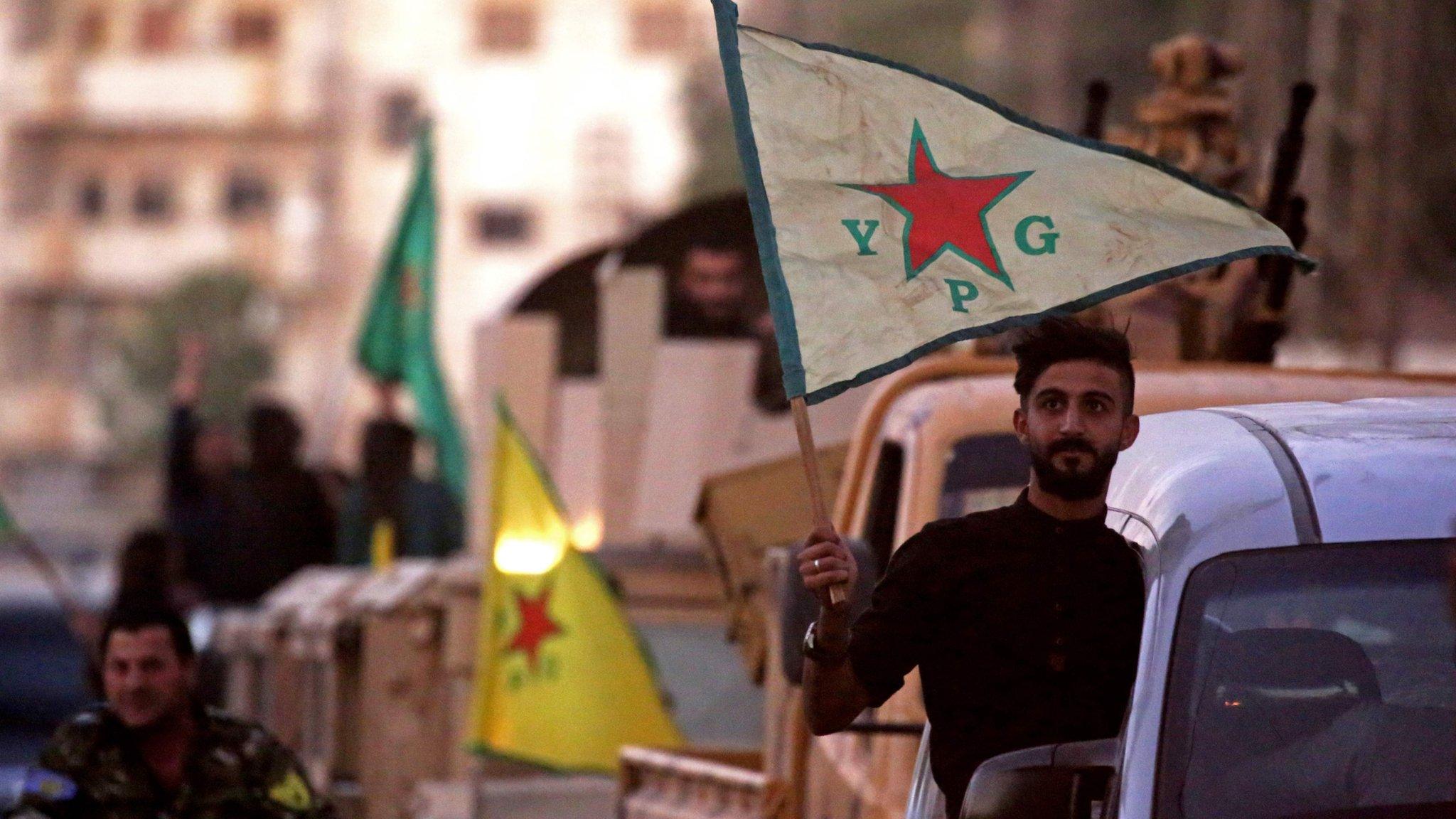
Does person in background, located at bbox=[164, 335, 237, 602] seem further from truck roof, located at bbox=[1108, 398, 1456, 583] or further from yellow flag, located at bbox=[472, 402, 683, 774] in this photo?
truck roof, located at bbox=[1108, 398, 1456, 583]

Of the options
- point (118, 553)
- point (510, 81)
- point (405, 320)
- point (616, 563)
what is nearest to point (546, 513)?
point (616, 563)

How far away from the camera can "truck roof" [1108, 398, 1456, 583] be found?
3350mm

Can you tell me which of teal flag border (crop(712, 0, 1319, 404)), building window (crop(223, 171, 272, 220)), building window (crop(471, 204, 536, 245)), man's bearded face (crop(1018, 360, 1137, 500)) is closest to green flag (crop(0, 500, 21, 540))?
teal flag border (crop(712, 0, 1319, 404))

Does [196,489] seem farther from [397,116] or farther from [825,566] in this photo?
[397,116]

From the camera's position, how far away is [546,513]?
8367mm

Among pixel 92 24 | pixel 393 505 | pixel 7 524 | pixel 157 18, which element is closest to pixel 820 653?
pixel 7 524

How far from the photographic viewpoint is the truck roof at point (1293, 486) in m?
3.35

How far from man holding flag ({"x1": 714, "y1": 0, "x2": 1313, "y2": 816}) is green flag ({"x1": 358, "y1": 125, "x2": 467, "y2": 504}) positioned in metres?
10.6

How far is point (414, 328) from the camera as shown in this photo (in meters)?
14.8

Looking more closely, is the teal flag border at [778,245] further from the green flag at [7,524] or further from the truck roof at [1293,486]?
the green flag at [7,524]

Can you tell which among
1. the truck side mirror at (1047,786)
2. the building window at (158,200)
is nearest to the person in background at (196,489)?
the truck side mirror at (1047,786)

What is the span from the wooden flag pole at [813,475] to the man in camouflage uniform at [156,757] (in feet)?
7.46

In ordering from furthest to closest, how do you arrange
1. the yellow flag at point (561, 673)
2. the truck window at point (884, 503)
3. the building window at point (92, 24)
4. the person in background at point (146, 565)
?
the building window at point (92, 24), the person in background at point (146, 565), the yellow flag at point (561, 673), the truck window at point (884, 503)

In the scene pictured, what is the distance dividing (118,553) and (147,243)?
193ft
